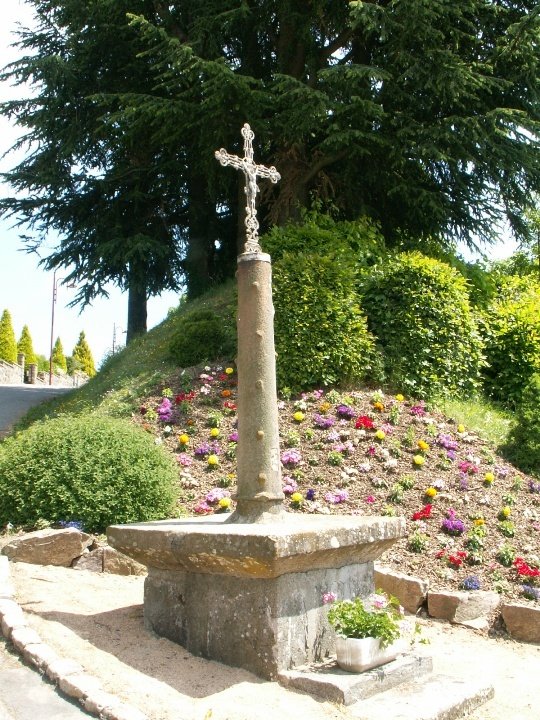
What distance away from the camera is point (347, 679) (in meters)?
4.17

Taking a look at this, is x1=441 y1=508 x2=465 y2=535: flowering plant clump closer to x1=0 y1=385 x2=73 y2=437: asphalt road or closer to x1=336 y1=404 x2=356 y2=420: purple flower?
x1=336 y1=404 x2=356 y2=420: purple flower

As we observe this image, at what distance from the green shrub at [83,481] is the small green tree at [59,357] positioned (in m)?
51.2

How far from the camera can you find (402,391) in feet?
34.5

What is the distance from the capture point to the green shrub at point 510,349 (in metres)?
11.5

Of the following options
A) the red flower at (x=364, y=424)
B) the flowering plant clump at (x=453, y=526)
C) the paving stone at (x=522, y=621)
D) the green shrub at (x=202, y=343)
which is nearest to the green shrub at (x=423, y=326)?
the red flower at (x=364, y=424)

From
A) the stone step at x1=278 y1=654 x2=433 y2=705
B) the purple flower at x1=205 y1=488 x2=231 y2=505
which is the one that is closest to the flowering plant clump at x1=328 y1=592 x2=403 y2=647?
the stone step at x1=278 y1=654 x2=433 y2=705

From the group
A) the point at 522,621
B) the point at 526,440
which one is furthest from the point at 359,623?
the point at 526,440

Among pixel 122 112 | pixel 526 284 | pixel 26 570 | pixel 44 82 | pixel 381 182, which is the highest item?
pixel 44 82

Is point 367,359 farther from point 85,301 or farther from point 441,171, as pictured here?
point 85,301

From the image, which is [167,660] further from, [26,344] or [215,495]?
[26,344]

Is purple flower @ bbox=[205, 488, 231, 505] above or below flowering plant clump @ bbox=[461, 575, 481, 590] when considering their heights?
above

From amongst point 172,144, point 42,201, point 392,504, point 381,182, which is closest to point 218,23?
point 172,144

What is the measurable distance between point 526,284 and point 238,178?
19.7 feet

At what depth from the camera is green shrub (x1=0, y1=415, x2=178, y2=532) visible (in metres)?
6.55
